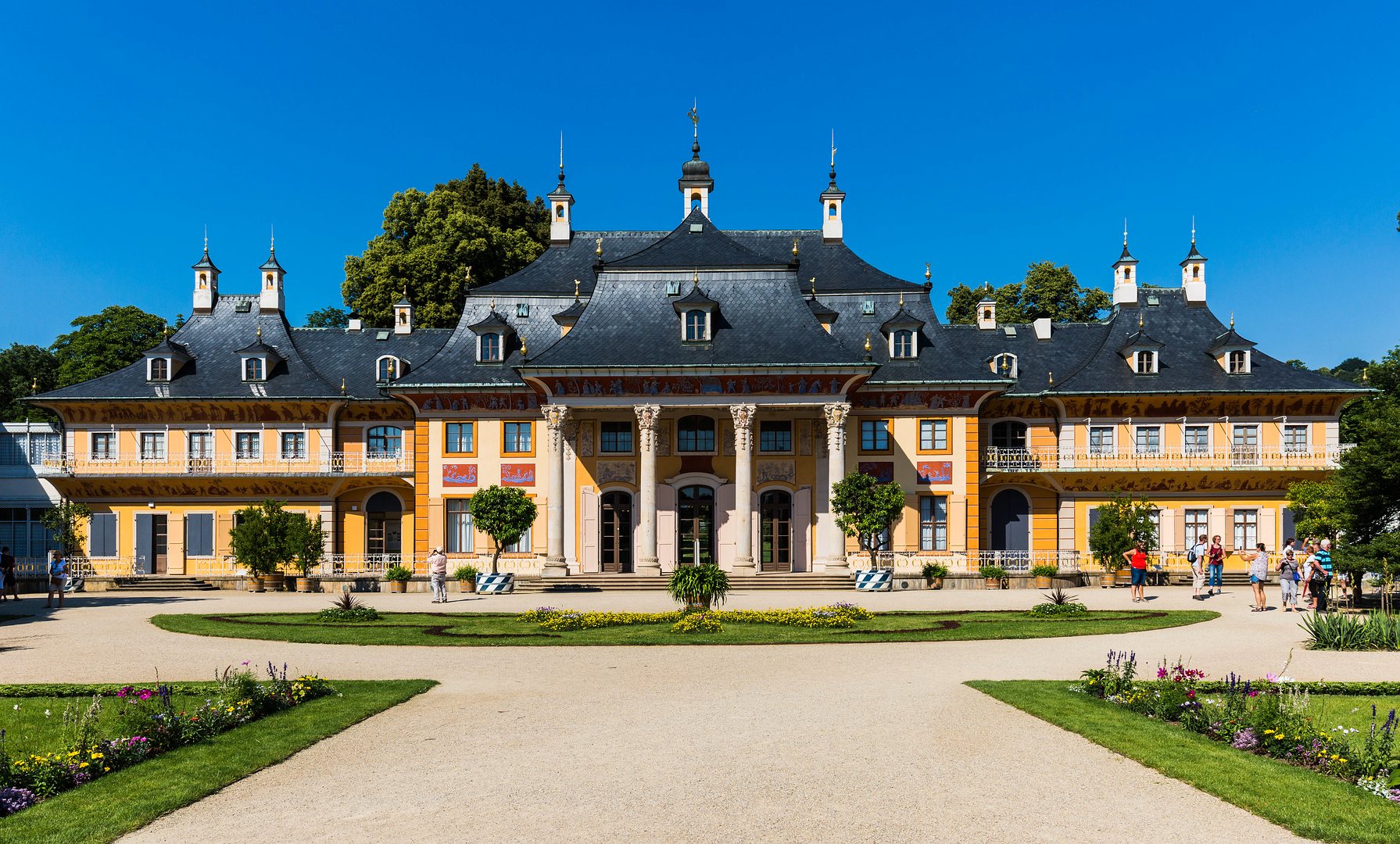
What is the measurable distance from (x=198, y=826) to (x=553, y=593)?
29.7 m

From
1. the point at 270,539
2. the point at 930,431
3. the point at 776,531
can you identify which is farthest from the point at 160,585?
the point at 930,431

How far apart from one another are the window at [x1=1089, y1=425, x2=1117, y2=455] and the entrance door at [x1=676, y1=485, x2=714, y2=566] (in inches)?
656

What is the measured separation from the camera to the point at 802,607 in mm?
31328

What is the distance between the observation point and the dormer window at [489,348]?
47719 millimetres

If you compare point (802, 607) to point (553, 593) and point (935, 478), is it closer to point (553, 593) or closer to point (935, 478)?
point (553, 593)

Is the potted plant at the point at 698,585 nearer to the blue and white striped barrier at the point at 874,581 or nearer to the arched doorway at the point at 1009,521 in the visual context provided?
the blue and white striped barrier at the point at 874,581

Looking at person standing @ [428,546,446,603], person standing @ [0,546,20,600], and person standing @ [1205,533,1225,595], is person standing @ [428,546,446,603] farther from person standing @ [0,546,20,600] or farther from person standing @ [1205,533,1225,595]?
person standing @ [1205,533,1225,595]

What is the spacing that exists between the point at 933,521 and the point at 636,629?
2356cm

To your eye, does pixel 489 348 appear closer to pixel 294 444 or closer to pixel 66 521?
pixel 294 444

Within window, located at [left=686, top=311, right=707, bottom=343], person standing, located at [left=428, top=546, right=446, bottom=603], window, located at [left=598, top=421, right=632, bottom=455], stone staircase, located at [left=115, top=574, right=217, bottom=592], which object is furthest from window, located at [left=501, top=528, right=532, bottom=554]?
stone staircase, located at [left=115, top=574, right=217, bottom=592]

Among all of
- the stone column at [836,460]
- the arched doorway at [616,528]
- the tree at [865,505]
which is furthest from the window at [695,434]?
the tree at [865,505]

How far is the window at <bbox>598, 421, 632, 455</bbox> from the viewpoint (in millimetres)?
45969

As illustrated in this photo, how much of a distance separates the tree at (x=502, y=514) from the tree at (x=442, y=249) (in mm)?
18213

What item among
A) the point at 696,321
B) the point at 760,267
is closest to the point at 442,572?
the point at 696,321
